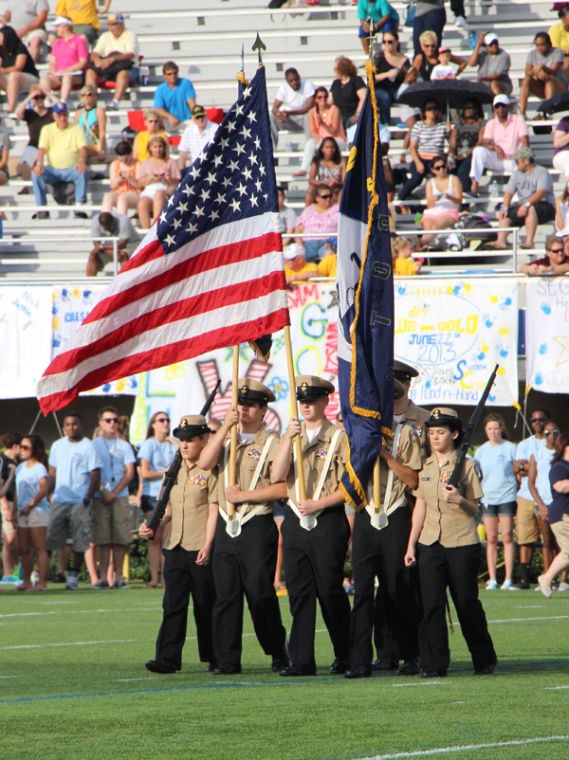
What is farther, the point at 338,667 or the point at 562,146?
the point at 562,146

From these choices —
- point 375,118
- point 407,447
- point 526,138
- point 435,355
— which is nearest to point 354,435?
point 407,447

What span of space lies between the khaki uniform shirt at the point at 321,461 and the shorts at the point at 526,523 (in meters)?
9.07

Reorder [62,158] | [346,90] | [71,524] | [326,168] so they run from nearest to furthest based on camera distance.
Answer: [71,524] < [326,168] < [346,90] < [62,158]

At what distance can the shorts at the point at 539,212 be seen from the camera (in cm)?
2191

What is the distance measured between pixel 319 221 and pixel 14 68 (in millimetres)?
8505

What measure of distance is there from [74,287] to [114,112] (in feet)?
23.6

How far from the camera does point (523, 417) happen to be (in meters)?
19.6

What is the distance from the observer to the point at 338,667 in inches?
397

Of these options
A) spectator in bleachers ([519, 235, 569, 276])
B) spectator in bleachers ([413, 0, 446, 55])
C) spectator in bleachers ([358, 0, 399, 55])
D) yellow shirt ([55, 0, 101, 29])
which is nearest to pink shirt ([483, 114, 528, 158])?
spectator in bleachers ([413, 0, 446, 55])

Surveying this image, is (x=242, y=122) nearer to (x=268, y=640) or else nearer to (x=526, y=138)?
(x=268, y=640)

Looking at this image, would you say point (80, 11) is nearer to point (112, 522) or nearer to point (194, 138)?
point (194, 138)

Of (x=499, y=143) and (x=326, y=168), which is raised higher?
(x=499, y=143)

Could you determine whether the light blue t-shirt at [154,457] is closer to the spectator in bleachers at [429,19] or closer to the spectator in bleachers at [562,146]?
the spectator in bleachers at [562,146]

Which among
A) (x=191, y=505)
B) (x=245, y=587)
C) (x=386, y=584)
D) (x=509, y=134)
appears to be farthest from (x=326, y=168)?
(x=386, y=584)
